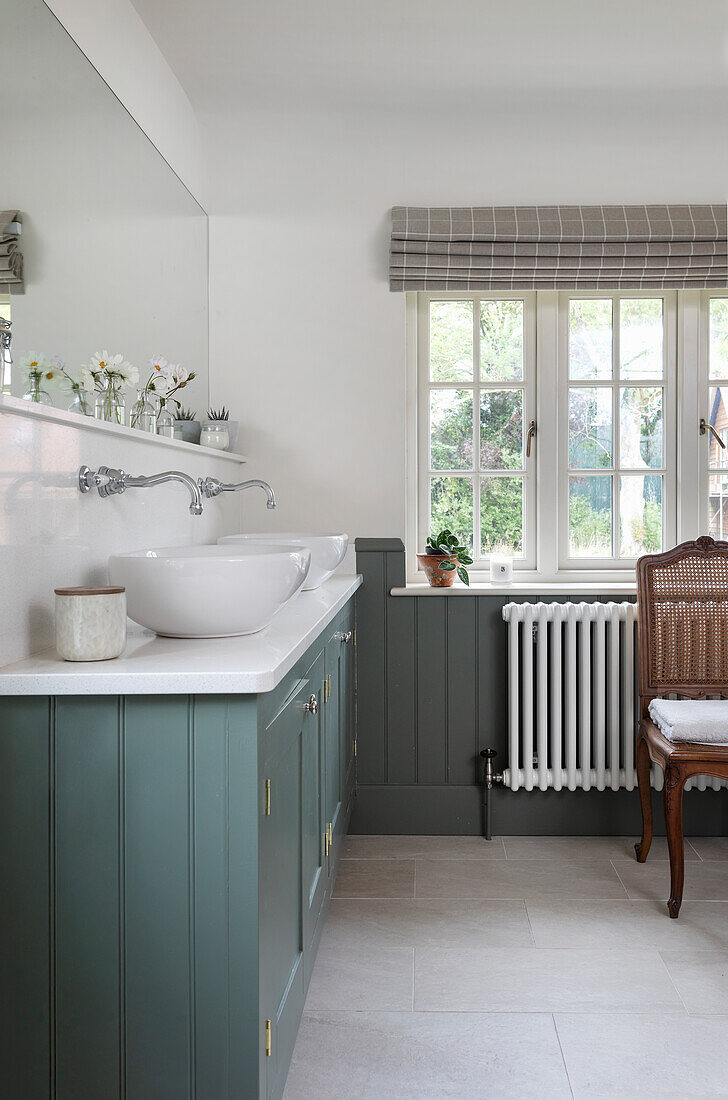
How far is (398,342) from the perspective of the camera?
3217 millimetres

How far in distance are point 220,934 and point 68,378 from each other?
1159 mm

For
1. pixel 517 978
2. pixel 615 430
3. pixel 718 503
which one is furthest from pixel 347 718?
pixel 718 503

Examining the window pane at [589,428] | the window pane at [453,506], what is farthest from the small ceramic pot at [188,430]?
the window pane at [589,428]

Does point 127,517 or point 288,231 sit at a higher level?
point 288,231

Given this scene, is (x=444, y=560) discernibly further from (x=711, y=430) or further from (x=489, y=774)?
(x=711, y=430)

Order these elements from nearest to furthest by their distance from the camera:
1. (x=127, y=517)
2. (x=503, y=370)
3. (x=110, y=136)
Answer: (x=127, y=517) → (x=110, y=136) → (x=503, y=370)

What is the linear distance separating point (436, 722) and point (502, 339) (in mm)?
1453

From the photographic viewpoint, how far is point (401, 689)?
3188mm

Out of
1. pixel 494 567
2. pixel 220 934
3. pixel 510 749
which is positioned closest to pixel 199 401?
pixel 494 567

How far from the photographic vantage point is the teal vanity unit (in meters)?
1.33

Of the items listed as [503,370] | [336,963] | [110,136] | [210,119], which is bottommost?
[336,963]

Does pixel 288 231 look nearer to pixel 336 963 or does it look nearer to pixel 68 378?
pixel 68 378

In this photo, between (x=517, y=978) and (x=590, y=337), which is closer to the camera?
(x=517, y=978)

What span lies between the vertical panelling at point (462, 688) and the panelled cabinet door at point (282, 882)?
1.35 meters
